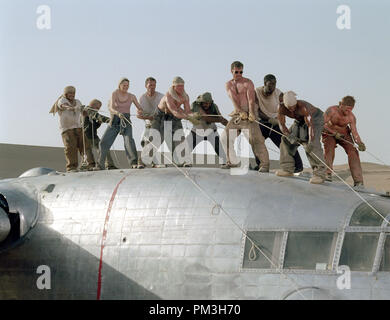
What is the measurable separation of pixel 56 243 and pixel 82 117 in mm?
4814

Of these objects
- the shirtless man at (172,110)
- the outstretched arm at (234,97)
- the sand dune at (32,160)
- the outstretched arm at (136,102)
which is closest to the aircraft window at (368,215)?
the outstretched arm at (234,97)

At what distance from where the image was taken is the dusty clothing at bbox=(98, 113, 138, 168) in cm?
1803

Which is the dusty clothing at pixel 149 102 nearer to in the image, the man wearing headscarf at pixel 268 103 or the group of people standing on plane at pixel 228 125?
the group of people standing on plane at pixel 228 125

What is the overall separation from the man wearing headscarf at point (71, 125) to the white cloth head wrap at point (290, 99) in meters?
5.97

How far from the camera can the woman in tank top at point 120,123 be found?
18047 mm

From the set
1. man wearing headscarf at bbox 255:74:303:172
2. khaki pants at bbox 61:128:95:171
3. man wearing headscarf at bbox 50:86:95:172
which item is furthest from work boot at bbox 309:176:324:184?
khaki pants at bbox 61:128:95:171

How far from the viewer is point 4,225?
15.3 meters

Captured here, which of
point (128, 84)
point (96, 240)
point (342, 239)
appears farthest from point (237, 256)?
point (128, 84)

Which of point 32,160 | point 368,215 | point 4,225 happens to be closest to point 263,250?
point 368,215

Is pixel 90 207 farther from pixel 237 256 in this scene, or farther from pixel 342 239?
pixel 342 239

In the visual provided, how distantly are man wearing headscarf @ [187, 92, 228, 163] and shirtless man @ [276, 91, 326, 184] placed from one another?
72.5 inches

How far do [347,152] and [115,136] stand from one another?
18.3ft

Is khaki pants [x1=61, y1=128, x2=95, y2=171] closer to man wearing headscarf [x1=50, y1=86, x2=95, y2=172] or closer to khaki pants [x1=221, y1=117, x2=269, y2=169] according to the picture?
man wearing headscarf [x1=50, y1=86, x2=95, y2=172]
